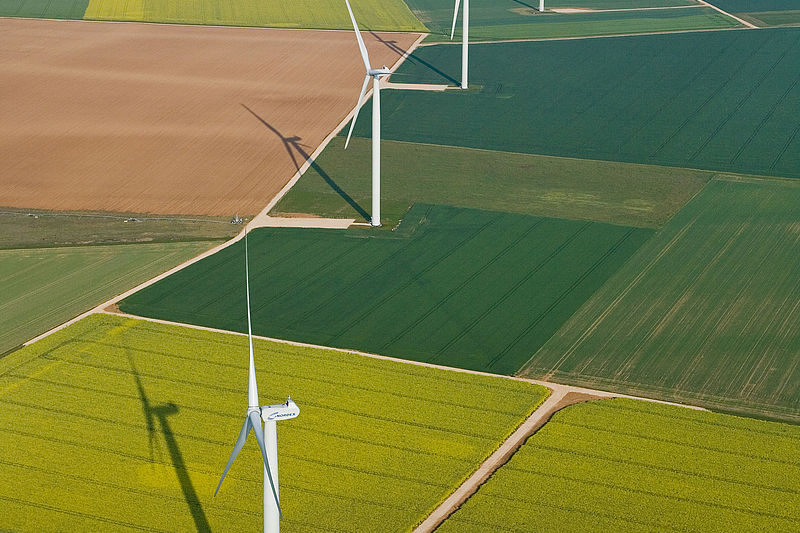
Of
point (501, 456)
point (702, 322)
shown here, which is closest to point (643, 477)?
point (501, 456)

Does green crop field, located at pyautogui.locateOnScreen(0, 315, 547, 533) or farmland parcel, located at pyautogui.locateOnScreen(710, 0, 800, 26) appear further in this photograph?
farmland parcel, located at pyautogui.locateOnScreen(710, 0, 800, 26)

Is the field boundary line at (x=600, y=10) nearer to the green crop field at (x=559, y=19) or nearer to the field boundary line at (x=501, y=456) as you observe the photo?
Result: the green crop field at (x=559, y=19)

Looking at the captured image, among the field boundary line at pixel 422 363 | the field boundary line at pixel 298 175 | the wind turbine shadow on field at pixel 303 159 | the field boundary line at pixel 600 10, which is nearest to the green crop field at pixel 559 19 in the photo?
the field boundary line at pixel 600 10

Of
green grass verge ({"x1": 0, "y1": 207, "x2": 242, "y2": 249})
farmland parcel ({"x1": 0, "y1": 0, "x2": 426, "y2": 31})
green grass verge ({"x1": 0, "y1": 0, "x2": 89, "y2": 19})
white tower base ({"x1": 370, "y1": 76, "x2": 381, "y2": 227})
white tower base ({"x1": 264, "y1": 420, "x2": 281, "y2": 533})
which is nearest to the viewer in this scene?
white tower base ({"x1": 264, "y1": 420, "x2": 281, "y2": 533})

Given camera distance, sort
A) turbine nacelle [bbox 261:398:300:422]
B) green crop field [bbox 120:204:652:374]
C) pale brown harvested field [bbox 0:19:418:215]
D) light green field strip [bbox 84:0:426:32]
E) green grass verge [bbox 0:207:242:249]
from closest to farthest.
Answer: turbine nacelle [bbox 261:398:300:422] → green crop field [bbox 120:204:652:374] → green grass verge [bbox 0:207:242:249] → pale brown harvested field [bbox 0:19:418:215] → light green field strip [bbox 84:0:426:32]

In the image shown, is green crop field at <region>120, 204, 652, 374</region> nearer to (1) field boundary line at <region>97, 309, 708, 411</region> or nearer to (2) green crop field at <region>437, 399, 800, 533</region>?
(1) field boundary line at <region>97, 309, 708, 411</region>

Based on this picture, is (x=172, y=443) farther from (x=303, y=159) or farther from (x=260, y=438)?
(x=303, y=159)

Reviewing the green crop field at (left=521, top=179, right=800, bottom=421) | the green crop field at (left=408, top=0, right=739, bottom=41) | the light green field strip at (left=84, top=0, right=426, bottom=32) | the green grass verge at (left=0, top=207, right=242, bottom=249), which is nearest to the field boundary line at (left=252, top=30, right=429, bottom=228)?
the green grass verge at (left=0, top=207, right=242, bottom=249)
